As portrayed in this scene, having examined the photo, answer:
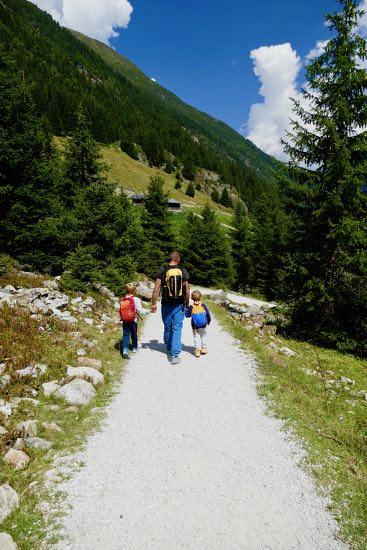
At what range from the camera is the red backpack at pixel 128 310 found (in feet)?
29.8

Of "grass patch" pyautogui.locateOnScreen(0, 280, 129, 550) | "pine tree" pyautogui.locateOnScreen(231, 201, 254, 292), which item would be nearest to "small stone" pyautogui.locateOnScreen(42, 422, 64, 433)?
"grass patch" pyautogui.locateOnScreen(0, 280, 129, 550)

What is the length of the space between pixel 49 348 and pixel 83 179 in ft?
57.4

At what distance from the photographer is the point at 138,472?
4.36 metres

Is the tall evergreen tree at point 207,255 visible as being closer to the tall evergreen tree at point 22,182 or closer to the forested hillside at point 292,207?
the forested hillside at point 292,207

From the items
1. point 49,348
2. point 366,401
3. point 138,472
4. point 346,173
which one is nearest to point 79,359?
point 49,348

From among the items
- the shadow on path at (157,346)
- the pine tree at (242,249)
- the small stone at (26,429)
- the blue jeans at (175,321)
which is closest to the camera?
the small stone at (26,429)

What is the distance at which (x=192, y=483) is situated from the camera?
13.7 feet

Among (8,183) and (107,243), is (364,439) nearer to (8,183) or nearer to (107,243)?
(107,243)

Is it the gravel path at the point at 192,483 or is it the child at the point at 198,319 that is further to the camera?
the child at the point at 198,319

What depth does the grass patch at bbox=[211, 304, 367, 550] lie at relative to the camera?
3.91 meters

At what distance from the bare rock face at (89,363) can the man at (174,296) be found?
1913 millimetres

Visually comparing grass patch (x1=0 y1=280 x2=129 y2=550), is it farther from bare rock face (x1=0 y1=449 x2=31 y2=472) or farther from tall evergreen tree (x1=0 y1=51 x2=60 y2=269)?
tall evergreen tree (x1=0 y1=51 x2=60 y2=269)

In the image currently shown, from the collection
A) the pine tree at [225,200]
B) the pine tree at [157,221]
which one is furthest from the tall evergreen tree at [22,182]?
the pine tree at [225,200]

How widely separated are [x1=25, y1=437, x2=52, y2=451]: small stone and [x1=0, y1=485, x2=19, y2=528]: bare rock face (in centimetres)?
97
